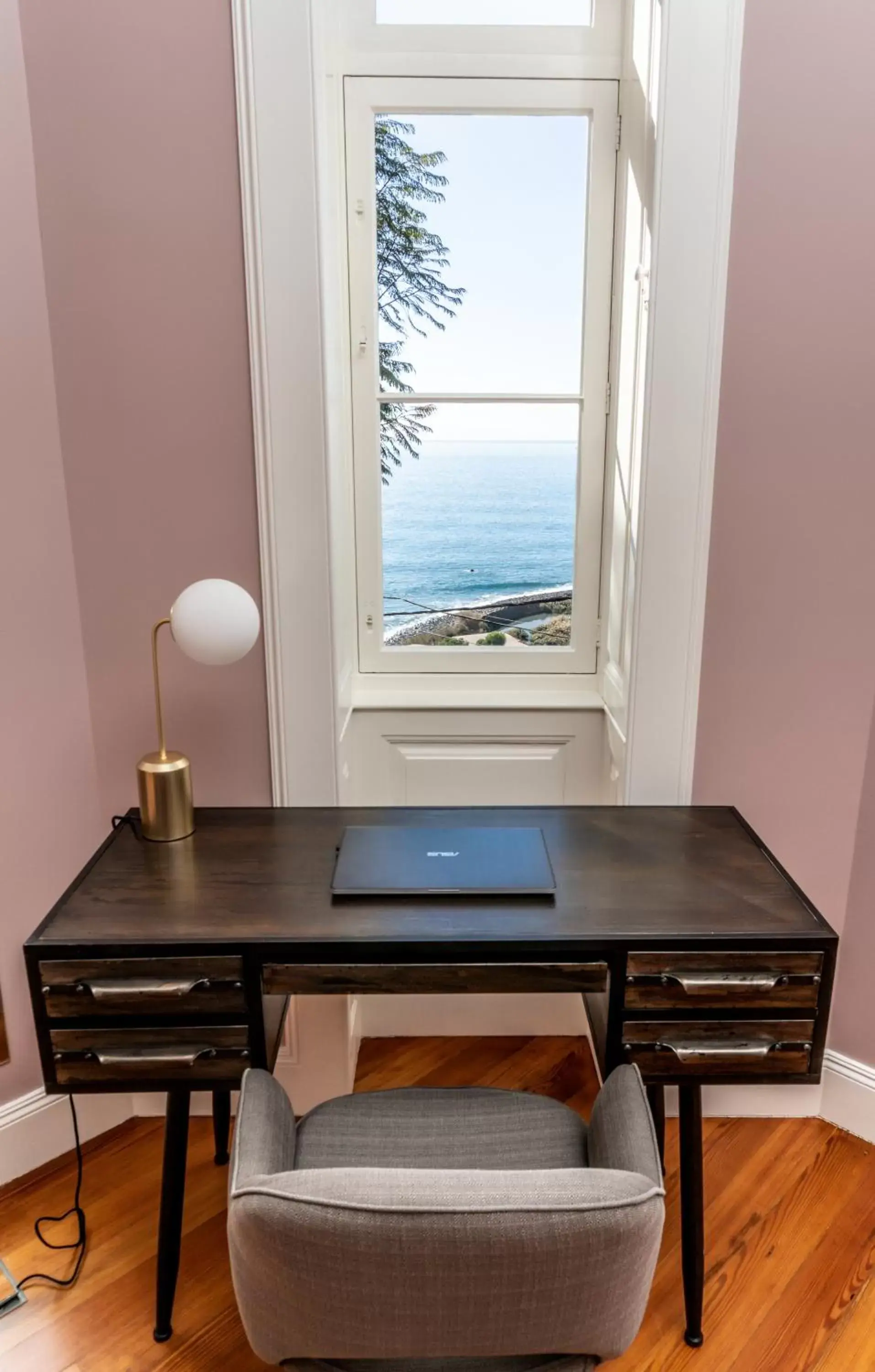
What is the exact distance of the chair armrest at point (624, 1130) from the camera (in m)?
1.13

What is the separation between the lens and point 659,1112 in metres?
1.78

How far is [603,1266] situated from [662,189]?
5.37 feet

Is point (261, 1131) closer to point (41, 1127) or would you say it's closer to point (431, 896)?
point (431, 896)

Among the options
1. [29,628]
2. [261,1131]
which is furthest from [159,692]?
[261,1131]

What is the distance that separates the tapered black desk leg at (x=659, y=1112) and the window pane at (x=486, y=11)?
207 cm

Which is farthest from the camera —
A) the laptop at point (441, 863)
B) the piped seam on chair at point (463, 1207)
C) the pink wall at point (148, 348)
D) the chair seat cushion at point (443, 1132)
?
the pink wall at point (148, 348)

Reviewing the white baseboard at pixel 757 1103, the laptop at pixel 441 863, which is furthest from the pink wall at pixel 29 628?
the white baseboard at pixel 757 1103

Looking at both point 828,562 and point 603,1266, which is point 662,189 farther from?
point 603,1266

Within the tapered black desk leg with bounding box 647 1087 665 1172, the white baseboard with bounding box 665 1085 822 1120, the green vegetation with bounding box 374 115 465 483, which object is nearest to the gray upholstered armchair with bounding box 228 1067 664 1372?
the tapered black desk leg with bounding box 647 1087 665 1172

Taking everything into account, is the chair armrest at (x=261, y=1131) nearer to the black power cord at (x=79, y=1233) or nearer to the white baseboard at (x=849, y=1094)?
the black power cord at (x=79, y=1233)

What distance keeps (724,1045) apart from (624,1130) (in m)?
0.31

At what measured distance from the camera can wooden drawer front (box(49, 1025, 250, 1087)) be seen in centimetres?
142

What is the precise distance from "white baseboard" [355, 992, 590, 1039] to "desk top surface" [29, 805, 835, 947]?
71cm

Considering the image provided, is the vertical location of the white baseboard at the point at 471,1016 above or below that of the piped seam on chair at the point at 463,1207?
below
